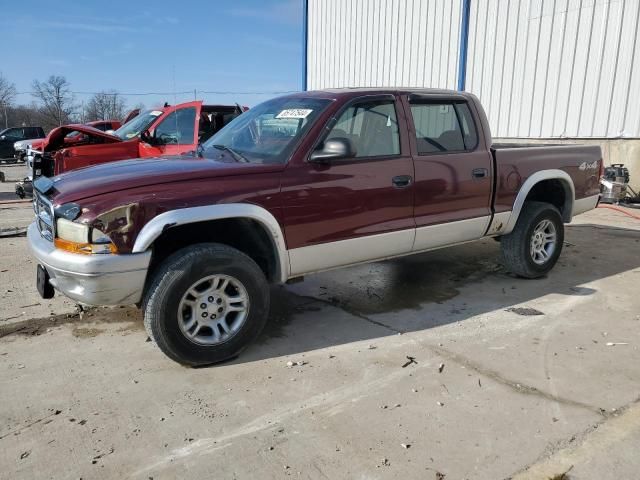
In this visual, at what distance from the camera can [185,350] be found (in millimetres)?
3449

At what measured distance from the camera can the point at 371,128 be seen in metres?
4.31

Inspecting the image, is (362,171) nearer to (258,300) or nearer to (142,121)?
(258,300)

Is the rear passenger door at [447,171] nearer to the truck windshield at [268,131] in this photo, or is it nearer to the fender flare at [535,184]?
the fender flare at [535,184]

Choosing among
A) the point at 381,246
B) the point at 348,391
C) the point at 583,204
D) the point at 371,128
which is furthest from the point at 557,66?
the point at 348,391

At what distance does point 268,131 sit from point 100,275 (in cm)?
180

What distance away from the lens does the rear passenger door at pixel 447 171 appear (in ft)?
14.6

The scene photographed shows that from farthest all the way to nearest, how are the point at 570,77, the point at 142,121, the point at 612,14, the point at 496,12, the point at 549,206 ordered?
the point at 496,12
the point at 570,77
the point at 612,14
the point at 142,121
the point at 549,206

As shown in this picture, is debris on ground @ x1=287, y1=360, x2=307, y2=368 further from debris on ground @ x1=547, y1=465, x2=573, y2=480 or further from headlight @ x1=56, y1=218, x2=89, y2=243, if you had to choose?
debris on ground @ x1=547, y1=465, x2=573, y2=480

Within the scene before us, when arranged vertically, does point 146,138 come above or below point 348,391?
above

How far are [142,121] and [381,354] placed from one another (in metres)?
7.28

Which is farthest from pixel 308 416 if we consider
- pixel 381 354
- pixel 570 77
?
pixel 570 77

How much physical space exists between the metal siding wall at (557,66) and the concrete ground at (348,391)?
721 cm

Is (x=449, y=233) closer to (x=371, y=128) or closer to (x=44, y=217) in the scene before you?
(x=371, y=128)

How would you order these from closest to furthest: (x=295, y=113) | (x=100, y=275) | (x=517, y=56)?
(x=100, y=275)
(x=295, y=113)
(x=517, y=56)
